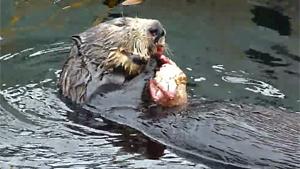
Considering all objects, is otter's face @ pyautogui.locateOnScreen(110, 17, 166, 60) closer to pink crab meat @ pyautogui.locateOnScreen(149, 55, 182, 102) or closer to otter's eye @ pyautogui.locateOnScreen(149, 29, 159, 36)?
otter's eye @ pyautogui.locateOnScreen(149, 29, 159, 36)

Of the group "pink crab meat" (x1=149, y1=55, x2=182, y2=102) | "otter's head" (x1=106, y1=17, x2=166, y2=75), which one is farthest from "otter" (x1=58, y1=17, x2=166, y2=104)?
"pink crab meat" (x1=149, y1=55, x2=182, y2=102)

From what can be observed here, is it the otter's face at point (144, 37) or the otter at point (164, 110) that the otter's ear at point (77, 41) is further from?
the otter's face at point (144, 37)

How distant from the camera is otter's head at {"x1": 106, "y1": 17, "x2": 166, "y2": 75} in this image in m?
4.50

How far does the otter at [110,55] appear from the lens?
446 cm

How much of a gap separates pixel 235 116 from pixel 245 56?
154cm

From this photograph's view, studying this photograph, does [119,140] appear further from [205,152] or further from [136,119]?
[205,152]

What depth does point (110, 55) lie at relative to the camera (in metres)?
4.51

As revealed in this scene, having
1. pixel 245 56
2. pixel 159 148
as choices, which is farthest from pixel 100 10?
pixel 159 148

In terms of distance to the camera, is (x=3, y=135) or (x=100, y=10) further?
(x=100, y=10)

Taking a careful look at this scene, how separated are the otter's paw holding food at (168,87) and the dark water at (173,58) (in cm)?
27

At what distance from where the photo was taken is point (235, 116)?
398 cm

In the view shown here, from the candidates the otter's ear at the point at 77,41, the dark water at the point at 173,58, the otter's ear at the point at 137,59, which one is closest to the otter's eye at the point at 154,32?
the otter's ear at the point at 137,59

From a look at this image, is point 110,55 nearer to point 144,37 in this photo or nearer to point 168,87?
point 144,37

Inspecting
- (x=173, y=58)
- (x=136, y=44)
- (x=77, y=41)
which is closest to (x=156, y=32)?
(x=136, y=44)
